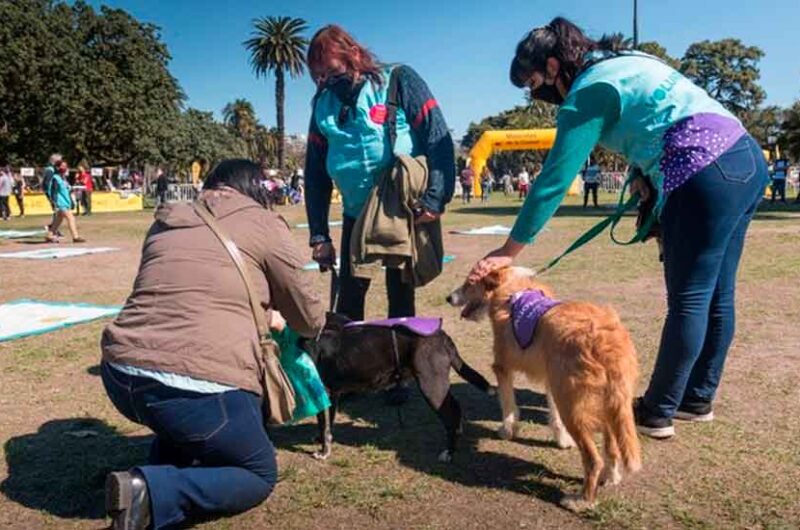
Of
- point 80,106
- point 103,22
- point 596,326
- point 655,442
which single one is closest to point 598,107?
point 596,326

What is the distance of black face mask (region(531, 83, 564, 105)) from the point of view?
10.4 ft

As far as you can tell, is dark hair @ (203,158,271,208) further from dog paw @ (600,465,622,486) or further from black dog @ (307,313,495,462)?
dog paw @ (600,465,622,486)

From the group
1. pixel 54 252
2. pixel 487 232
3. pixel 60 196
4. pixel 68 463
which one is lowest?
pixel 68 463

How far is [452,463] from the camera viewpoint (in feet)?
10.3

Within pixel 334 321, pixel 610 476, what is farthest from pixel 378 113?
pixel 610 476

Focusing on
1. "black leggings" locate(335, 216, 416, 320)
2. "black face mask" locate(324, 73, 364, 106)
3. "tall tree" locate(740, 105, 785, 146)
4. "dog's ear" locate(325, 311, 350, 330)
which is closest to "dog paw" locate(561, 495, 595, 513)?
"dog's ear" locate(325, 311, 350, 330)

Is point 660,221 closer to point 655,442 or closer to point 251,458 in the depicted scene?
point 655,442

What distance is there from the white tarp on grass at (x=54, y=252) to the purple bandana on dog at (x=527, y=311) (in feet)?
33.9

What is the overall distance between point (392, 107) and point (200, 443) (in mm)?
2040

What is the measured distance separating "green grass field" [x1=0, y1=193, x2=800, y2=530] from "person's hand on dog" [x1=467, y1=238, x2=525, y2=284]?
866 mm

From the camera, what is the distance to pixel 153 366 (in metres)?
2.41

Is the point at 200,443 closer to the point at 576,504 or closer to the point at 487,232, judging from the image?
the point at 576,504

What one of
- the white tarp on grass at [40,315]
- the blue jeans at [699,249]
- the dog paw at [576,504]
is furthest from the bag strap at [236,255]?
the white tarp on grass at [40,315]

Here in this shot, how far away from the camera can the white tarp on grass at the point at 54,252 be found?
11352mm
